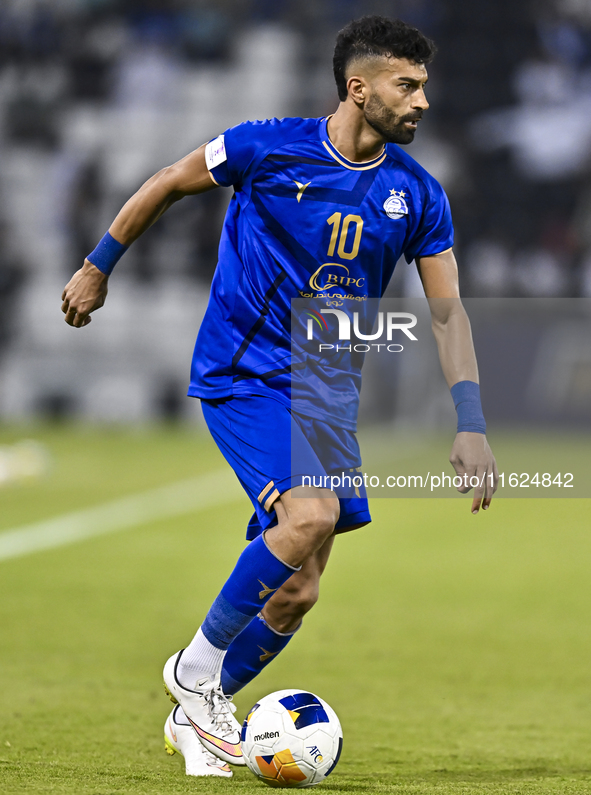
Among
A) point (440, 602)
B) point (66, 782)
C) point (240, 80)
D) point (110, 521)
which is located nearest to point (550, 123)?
point (240, 80)

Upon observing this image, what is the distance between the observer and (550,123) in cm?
1798

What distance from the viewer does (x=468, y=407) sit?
128 inches

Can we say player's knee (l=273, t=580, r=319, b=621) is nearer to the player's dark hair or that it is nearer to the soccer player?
the soccer player

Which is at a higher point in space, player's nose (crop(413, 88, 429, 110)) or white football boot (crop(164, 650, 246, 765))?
player's nose (crop(413, 88, 429, 110))

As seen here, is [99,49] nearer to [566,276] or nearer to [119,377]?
[119,377]

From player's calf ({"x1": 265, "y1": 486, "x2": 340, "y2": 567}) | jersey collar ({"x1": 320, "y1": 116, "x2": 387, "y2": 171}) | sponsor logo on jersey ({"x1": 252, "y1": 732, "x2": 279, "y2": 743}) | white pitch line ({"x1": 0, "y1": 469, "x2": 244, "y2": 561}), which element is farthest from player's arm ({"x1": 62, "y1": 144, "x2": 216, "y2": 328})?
white pitch line ({"x1": 0, "y1": 469, "x2": 244, "y2": 561})

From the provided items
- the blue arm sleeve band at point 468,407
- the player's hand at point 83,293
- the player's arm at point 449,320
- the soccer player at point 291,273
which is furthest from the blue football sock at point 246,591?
the player's hand at point 83,293

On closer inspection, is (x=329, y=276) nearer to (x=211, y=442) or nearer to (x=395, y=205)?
(x=395, y=205)

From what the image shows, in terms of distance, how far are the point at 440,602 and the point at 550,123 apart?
1326cm

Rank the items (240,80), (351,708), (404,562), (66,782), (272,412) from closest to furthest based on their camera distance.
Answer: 1. (66,782)
2. (272,412)
3. (351,708)
4. (404,562)
5. (240,80)

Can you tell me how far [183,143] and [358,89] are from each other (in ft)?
51.0

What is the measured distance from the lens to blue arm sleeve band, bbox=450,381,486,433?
3.20m

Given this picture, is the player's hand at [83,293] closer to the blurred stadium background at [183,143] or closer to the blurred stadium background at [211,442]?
the blurred stadium background at [211,442]

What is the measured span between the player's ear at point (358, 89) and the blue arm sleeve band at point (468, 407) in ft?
2.99
